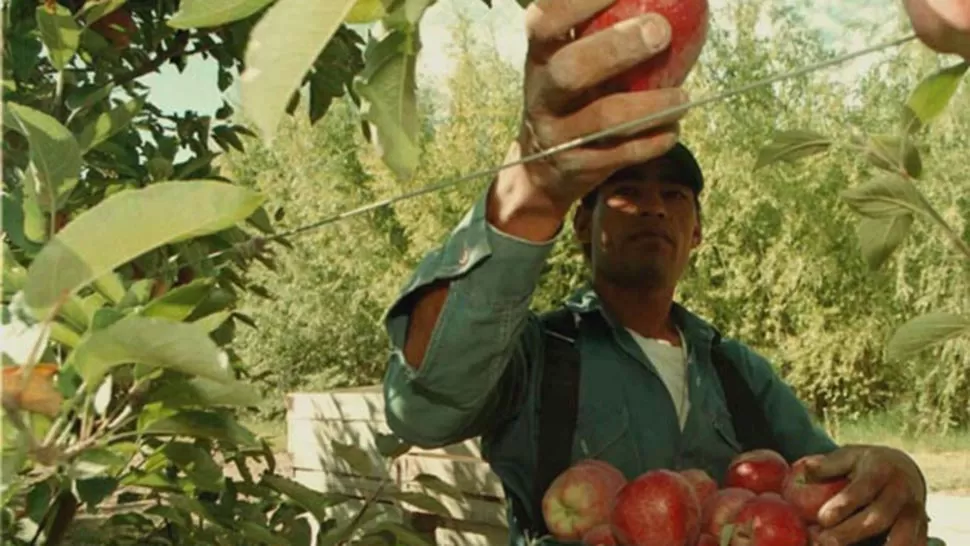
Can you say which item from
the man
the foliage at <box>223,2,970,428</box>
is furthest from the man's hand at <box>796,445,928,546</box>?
the foliage at <box>223,2,970,428</box>

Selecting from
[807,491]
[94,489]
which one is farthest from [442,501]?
[94,489]

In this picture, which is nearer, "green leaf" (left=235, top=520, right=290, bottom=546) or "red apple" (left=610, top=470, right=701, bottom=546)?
"red apple" (left=610, top=470, right=701, bottom=546)

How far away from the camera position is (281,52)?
1.58 ft

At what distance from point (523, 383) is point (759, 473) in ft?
0.93

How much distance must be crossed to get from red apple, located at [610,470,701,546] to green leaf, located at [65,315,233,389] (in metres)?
0.58

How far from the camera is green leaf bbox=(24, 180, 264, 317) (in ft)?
1.76

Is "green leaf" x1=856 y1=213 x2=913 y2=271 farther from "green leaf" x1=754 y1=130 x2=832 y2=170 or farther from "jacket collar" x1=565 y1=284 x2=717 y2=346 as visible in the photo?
"jacket collar" x1=565 y1=284 x2=717 y2=346

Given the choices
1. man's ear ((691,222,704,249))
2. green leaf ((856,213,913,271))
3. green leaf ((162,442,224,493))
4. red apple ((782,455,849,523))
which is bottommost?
red apple ((782,455,849,523))

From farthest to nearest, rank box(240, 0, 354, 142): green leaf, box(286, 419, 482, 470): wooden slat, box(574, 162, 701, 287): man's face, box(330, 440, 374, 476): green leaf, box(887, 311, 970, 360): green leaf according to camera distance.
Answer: box(286, 419, 482, 470): wooden slat
box(574, 162, 701, 287): man's face
box(330, 440, 374, 476): green leaf
box(887, 311, 970, 360): green leaf
box(240, 0, 354, 142): green leaf

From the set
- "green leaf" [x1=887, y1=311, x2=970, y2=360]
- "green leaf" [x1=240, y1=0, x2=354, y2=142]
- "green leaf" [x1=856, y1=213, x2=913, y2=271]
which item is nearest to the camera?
"green leaf" [x1=240, y1=0, x2=354, y2=142]

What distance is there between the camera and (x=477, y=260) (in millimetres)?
939

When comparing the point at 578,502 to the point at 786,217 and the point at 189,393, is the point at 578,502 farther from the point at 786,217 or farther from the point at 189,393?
the point at 786,217

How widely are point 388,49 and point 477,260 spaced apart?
1.04 ft

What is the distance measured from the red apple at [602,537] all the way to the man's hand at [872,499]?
0.64ft
